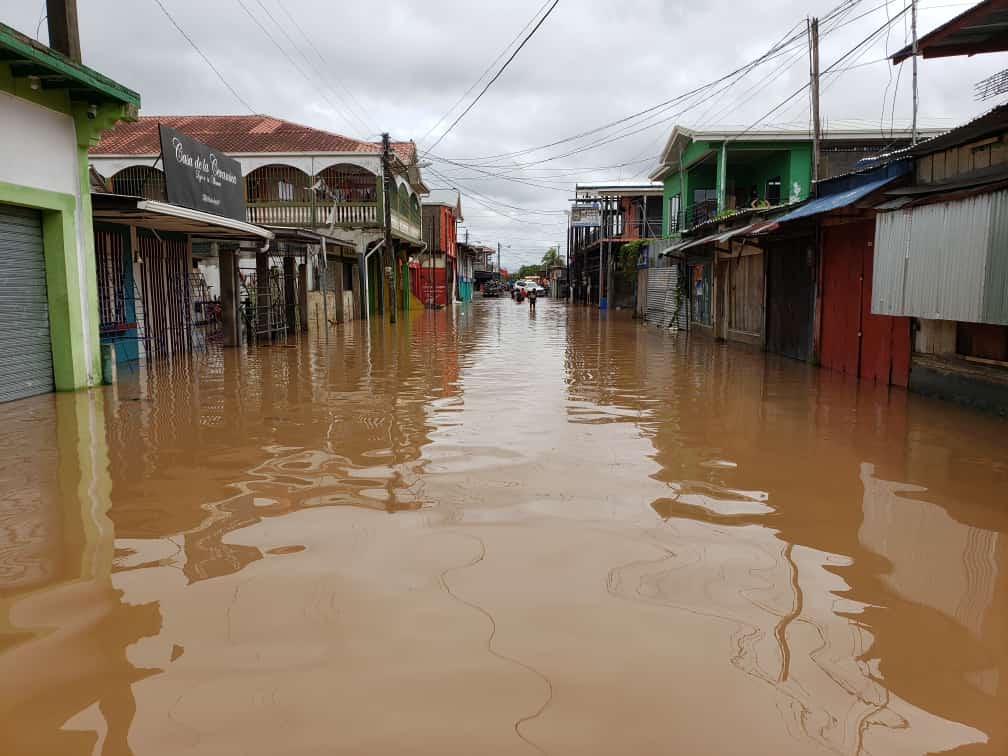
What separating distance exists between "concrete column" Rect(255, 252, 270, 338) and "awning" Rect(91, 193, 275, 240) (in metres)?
3.09

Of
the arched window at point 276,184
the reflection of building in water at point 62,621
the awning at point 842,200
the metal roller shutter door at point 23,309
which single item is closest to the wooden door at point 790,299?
the awning at point 842,200

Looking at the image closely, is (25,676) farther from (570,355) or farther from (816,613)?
(570,355)

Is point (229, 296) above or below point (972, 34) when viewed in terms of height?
below

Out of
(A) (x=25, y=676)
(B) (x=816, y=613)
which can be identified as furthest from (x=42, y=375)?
(B) (x=816, y=613)

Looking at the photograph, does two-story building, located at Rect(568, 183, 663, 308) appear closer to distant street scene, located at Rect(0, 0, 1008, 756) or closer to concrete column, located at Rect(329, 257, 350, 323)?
concrete column, located at Rect(329, 257, 350, 323)

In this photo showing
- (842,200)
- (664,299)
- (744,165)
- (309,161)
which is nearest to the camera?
(842,200)

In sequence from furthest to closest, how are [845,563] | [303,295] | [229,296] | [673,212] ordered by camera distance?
[673,212]
[303,295]
[229,296]
[845,563]

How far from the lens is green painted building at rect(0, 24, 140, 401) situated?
9.38 m

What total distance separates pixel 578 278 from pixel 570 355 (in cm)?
4603

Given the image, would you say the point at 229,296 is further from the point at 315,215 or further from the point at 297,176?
the point at 297,176

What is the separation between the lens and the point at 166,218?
13398 millimetres

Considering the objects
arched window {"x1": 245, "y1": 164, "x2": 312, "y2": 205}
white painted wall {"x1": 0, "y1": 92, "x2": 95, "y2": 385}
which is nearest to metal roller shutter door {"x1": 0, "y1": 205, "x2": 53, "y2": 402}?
white painted wall {"x1": 0, "y1": 92, "x2": 95, "y2": 385}

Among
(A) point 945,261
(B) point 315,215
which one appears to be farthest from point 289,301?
(A) point 945,261

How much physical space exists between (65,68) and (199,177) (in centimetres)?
563
